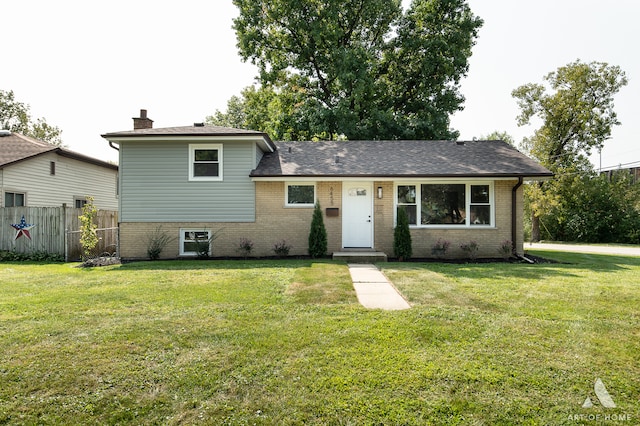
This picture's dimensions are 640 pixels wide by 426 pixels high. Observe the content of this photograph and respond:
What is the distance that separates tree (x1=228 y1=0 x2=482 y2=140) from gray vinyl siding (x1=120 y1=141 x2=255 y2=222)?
27.6ft

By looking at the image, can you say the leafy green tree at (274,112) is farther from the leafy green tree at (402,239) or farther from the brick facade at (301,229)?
the leafy green tree at (402,239)

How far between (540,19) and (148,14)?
10.9 meters

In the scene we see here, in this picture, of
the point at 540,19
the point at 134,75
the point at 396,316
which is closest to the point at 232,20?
the point at 134,75

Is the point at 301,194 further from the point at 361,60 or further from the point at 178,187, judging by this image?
the point at 361,60

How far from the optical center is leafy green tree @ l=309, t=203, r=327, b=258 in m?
11.5

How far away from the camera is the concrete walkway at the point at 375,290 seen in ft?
17.8

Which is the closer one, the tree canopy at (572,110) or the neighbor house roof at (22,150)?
the neighbor house roof at (22,150)

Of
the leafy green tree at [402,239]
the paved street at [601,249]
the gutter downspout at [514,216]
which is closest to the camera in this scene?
the leafy green tree at [402,239]

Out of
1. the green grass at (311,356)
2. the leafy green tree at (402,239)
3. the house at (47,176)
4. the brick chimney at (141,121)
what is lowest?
the green grass at (311,356)

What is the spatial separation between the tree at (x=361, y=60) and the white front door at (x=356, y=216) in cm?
813

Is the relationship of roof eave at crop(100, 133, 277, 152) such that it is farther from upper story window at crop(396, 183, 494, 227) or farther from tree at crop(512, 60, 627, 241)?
tree at crop(512, 60, 627, 241)

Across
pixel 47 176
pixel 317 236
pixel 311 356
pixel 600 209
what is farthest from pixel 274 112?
pixel 600 209

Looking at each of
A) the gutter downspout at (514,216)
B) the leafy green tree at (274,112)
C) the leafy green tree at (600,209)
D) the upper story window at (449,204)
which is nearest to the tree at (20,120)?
the leafy green tree at (274,112)

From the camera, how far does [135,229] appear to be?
12195 mm
